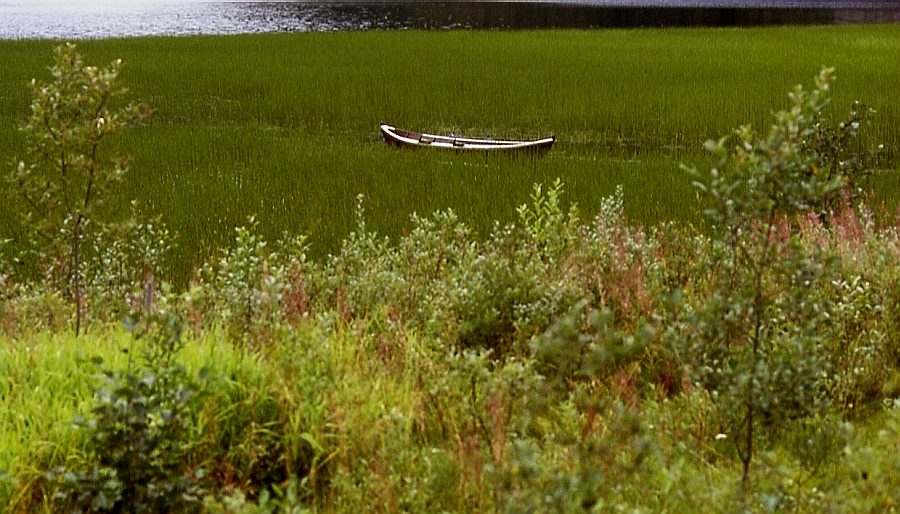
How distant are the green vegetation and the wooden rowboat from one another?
24.3ft

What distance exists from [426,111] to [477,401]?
14696 millimetres

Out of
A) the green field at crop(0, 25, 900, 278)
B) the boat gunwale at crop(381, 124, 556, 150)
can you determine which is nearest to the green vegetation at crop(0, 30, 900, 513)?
the green field at crop(0, 25, 900, 278)

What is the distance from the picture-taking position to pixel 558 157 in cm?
1411

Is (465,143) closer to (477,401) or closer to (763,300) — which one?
(477,401)

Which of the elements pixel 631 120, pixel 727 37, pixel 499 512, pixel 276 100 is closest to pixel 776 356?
pixel 499 512

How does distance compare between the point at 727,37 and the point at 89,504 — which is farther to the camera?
the point at 727,37

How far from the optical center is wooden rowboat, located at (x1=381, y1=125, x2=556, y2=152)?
45.2ft

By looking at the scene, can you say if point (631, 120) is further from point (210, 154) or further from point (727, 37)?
point (727, 37)

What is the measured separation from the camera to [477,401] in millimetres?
5055

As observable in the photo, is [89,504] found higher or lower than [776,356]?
lower

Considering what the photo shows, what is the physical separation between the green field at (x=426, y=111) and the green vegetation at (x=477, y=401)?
11.8ft

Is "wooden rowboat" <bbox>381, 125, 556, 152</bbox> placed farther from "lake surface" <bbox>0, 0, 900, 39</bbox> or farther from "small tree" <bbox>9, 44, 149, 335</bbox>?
"lake surface" <bbox>0, 0, 900, 39</bbox>

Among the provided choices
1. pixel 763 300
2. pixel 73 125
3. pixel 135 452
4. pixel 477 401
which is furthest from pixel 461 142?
pixel 135 452

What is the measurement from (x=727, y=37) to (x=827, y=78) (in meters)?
30.8
